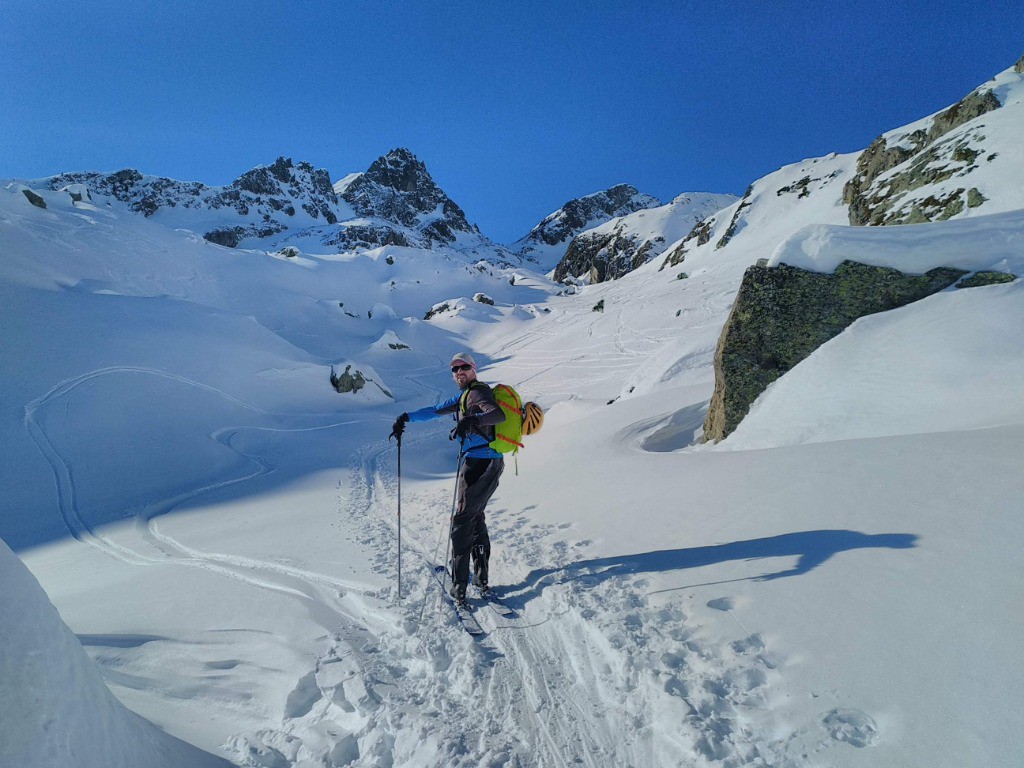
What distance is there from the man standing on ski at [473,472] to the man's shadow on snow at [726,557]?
1.41ft

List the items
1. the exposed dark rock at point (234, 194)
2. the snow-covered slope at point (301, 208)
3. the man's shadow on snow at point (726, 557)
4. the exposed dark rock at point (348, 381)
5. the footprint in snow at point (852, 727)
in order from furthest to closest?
1. the exposed dark rock at point (234, 194)
2. the snow-covered slope at point (301, 208)
3. the exposed dark rock at point (348, 381)
4. the man's shadow on snow at point (726, 557)
5. the footprint in snow at point (852, 727)

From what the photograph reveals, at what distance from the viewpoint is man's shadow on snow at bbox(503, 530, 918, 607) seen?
3326 mm

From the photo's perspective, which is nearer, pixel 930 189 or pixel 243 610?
pixel 243 610

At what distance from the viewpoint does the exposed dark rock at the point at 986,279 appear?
19.8ft

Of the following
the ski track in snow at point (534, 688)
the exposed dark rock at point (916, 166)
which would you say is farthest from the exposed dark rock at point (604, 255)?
the ski track in snow at point (534, 688)

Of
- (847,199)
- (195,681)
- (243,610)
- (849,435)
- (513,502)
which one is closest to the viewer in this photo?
(195,681)

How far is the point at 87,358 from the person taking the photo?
14.6 meters

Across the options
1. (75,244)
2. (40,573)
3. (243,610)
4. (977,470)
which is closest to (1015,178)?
(977,470)

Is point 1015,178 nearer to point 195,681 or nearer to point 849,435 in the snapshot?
point 849,435

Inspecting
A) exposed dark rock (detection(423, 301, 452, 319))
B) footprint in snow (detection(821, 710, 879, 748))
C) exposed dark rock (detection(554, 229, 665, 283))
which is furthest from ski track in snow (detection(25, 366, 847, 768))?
exposed dark rock (detection(554, 229, 665, 283))

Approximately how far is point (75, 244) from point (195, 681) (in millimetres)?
34005

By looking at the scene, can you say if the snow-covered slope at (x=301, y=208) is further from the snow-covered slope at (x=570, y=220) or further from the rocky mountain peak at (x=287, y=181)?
the snow-covered slope at (x=570, y=220)

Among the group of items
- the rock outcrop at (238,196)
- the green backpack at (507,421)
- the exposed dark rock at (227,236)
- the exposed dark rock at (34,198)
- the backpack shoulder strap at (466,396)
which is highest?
the rock outcrop at (238,196)

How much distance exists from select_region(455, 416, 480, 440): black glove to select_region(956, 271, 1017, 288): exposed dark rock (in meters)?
6.94
